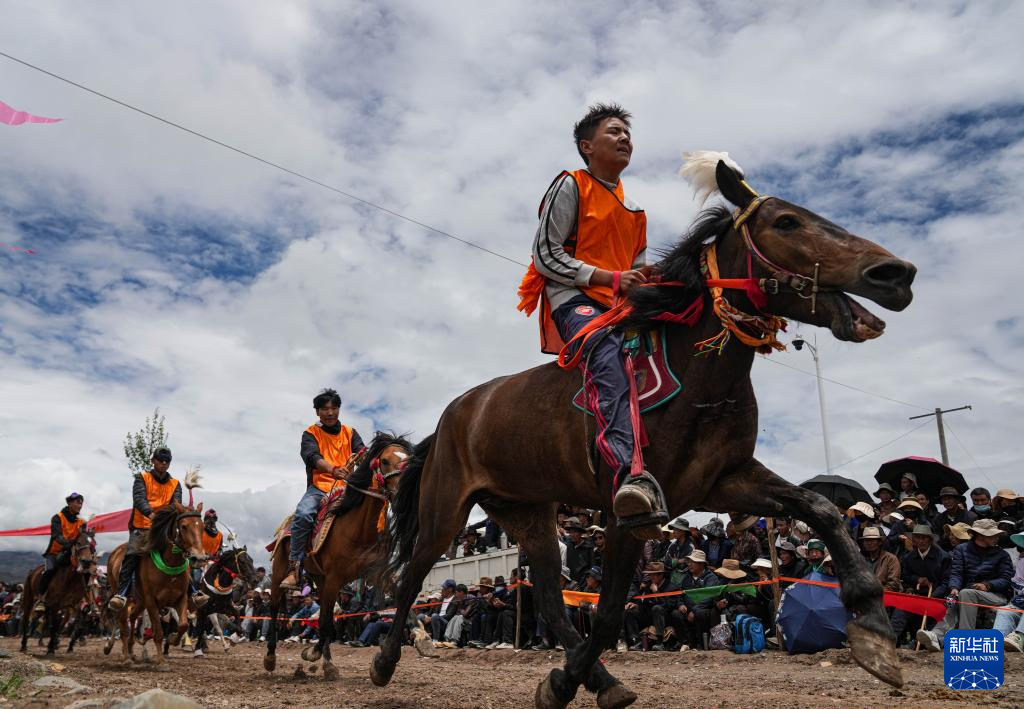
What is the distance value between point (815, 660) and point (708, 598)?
230 cm

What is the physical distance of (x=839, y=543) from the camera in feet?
13.1

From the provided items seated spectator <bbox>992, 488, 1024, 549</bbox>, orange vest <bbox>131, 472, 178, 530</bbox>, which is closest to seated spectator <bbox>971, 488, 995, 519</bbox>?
seated spectator <bbox>992, 488, 1024, 549</bbox>

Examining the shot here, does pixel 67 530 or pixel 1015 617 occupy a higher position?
pixel 67 530

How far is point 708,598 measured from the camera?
38.6 feet

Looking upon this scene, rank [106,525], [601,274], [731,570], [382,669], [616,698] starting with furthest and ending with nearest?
1. [106,525]
2. [731,570]
3. [382,669]
4. [601,274]
5. [616,698]

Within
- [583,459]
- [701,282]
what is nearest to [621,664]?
[583,459]

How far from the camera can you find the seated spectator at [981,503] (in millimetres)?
11125

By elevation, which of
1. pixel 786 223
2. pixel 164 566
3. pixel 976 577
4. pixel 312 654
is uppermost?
pixel 786 223

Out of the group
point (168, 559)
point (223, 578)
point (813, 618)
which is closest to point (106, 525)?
point (223, 578)

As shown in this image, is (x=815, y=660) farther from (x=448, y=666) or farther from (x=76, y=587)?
(x=76, y=587)

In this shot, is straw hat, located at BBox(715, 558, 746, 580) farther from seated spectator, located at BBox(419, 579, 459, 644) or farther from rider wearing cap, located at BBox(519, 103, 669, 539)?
rider wearing cap, located at BBox(519, 103, 669, 539)

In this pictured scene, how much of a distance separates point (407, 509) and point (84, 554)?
11.5 m

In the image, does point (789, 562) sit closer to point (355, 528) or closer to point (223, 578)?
point (355, 528)

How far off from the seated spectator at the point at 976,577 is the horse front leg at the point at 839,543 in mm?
5963
